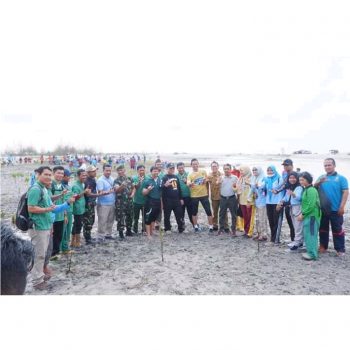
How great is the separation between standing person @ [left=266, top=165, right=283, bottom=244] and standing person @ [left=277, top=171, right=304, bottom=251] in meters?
0.14

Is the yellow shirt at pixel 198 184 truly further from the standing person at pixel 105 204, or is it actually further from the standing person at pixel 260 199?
the standing person at pixel 105 204

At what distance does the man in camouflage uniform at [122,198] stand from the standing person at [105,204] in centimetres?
10

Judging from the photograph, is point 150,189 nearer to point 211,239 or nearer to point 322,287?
point 211,239

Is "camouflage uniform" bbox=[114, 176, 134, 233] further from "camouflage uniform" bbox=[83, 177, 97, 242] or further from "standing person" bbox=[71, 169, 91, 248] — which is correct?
"standing person" bbox=[71, 169, 91, 248]

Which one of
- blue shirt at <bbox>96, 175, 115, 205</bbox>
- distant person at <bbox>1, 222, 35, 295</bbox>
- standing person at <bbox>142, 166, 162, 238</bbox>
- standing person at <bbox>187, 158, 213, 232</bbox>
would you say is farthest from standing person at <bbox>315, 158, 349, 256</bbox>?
distant person at <bbox>1, 222, 35, 295</bbox>

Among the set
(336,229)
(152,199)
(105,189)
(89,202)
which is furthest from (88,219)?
(336,229)

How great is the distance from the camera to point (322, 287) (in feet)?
9.45

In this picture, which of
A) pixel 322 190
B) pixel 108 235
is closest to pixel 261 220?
pixel 322 190

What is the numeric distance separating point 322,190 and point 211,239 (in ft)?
6.04

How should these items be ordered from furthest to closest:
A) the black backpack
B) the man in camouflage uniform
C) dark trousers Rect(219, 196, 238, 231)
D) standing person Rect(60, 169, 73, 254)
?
dark trousers Rect(219, 196, 238, 231), the man in camouflage uniform, standing person Rect(60, 169, 73, 254), the black backpack

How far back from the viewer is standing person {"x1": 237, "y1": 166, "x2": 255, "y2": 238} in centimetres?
485

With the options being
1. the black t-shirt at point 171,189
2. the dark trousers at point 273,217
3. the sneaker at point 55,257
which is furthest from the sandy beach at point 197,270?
the black t-shirt at point 171,189

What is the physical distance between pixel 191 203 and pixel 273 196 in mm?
1450

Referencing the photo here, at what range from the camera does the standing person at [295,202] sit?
4.07m
